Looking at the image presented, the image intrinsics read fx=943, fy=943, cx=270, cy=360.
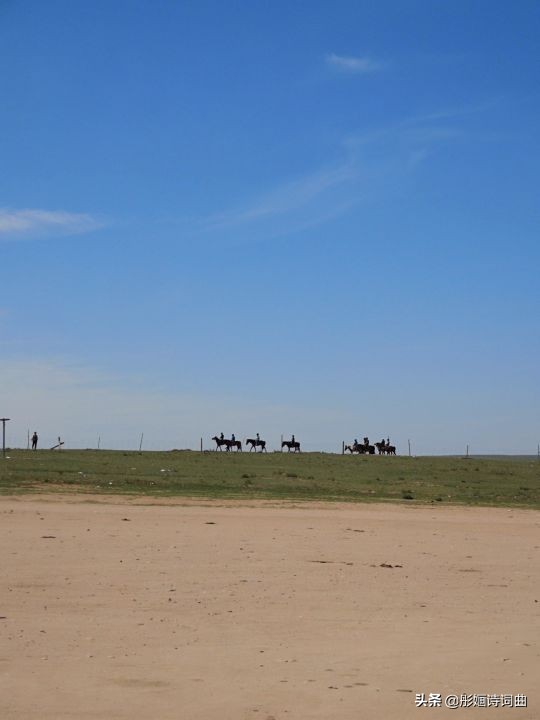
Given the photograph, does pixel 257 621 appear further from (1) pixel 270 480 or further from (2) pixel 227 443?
(2) pixel 227 443

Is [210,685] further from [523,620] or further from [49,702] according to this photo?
[523,620]

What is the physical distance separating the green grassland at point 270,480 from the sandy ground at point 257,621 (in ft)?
41.1

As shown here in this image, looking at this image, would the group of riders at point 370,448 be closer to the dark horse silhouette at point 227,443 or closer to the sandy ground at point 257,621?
the dark horse silhouette at point 227,443

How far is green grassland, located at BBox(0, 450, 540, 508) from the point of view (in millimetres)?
34250

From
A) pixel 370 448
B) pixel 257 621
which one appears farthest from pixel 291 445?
pixel 257 621

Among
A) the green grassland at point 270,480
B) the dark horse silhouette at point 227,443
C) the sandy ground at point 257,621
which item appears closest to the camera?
the sandy ground at point 257,621

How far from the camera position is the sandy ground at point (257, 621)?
888cm

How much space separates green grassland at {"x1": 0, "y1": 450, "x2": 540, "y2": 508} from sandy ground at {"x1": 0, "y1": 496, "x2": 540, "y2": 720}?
1253 cm

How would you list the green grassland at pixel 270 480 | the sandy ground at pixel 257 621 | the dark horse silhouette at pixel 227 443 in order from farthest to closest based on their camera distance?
→ the dark horse silhouette at pixel 227 443 < the green grassland at pixel 270 480 < the sandy ground at pixel 257 621

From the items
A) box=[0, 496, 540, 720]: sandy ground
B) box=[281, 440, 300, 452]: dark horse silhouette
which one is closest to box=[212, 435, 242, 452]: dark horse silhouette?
box=[281, 440, 300, 452]: dark horse silhouette

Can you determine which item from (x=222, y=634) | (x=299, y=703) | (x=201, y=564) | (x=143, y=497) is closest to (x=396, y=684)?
(x=299, y=703)

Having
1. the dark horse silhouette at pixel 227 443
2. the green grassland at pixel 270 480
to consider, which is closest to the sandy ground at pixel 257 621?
the green grassland at pixel 270 480

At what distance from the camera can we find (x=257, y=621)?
12.1 metres

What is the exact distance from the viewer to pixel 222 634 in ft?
37.2
